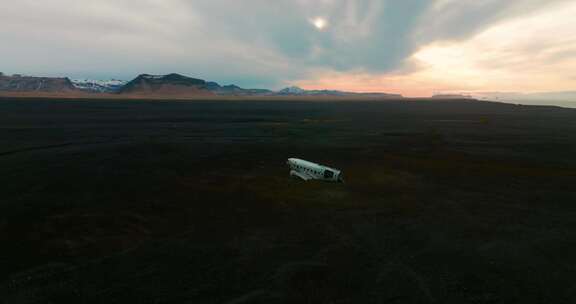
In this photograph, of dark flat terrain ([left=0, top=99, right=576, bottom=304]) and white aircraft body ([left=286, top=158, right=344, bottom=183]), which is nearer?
dark flat terrain ([left=0, top=99, right=576, bottom=304])

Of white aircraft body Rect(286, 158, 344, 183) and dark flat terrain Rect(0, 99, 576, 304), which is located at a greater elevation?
white aircraft body Rect(286, 158, 344, 183)

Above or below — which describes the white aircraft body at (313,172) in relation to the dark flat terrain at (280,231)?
above

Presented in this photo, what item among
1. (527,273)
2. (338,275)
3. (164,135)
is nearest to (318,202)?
(338,275)

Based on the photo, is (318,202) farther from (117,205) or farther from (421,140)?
(421,140)

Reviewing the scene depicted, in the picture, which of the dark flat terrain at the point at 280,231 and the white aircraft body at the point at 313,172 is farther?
the white aircraft body at the point at 313,172
